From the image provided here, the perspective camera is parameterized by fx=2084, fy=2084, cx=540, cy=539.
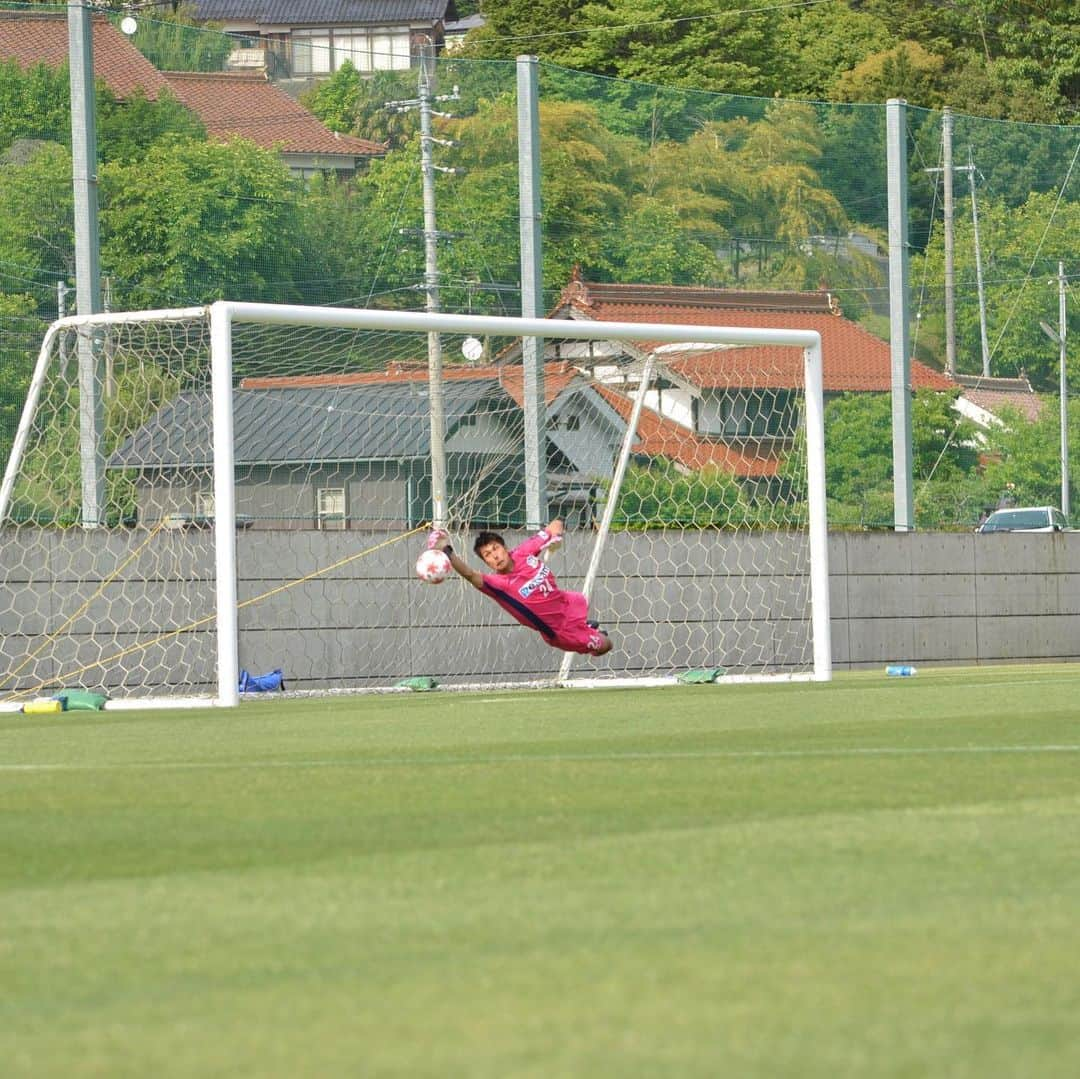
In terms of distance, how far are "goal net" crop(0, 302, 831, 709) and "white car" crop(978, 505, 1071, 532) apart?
8.40 feet

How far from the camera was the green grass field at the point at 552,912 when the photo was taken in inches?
114

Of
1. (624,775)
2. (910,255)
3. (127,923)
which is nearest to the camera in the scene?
(127,923)

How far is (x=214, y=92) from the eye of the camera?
1820cm

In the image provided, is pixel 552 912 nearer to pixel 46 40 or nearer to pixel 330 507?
pixel 330 507

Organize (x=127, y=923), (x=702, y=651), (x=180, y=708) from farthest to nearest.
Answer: (x=702, y=651)
(x=180, y=708)
(x=127, y=923)

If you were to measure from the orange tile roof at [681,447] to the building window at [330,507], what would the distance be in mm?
2367

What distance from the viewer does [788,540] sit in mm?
19438

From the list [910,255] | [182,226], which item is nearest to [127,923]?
[182,226]

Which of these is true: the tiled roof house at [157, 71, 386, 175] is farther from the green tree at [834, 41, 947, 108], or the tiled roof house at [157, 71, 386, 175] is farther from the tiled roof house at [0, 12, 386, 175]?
the green tree at [834, 41, 947, 108]

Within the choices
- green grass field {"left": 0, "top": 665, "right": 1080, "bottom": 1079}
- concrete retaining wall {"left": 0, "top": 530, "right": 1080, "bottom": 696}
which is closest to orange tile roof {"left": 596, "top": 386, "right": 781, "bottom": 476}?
concrete retaining wall {"left": 0, "top": 530, "right": 1080, "bottom": 696}

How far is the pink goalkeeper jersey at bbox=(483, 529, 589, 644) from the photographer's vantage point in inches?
534

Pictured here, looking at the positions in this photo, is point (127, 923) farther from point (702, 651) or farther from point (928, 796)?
point (702, 651)

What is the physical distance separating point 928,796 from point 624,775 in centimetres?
124

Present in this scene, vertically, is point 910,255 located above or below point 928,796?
above
